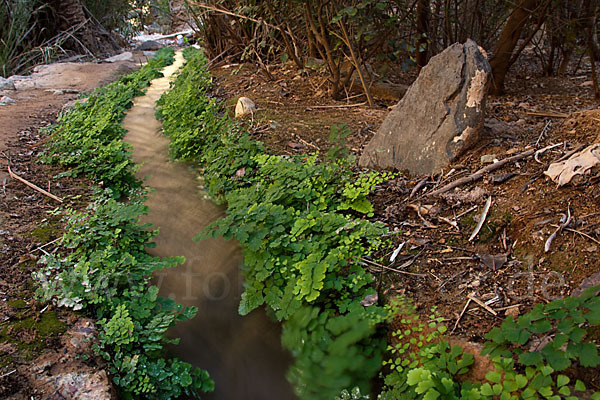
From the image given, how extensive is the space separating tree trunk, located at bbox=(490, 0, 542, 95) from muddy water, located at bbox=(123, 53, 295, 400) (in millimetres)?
3212

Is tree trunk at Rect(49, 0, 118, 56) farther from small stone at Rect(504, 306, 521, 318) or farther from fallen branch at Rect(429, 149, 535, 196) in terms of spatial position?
small stone at Rect(504, 306, 521, 318)

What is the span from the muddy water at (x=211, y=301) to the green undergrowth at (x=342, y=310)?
0.16 m

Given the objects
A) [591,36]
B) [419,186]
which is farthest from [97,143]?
[591,36]

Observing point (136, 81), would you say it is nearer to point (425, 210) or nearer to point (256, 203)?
point (256, 203)

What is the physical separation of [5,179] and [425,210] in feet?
11.5

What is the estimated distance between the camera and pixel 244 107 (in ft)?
16.1

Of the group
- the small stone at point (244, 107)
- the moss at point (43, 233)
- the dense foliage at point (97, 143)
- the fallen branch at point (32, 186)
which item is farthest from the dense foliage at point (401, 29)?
the moss at point (43, 233)

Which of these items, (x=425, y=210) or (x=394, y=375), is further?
(x=425, y=210)

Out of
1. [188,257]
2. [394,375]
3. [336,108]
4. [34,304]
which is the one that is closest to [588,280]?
[394,375]

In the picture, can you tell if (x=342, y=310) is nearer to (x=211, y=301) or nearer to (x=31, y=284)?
(x=211, y=301)

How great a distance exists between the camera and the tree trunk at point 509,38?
4398 mm

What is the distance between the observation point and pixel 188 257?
350cm

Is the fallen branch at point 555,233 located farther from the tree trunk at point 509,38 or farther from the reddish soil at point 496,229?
the tree trunk at point 509,38

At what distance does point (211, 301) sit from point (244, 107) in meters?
2.49
